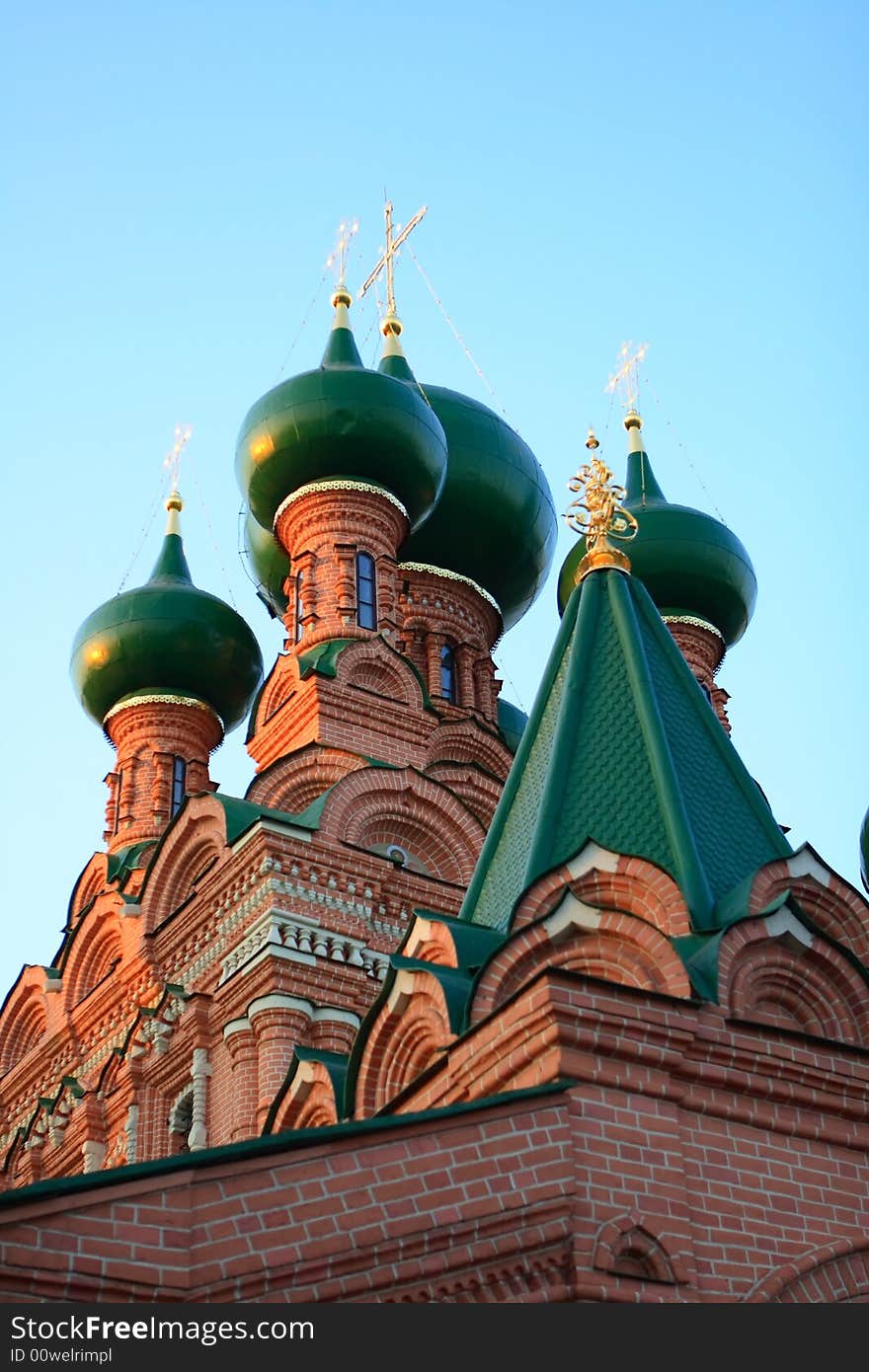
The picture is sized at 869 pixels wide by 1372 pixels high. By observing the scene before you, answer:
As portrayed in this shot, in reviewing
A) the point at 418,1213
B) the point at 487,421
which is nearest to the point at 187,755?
the point at 487,421

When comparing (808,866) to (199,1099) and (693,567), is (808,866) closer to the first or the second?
(199,1099)

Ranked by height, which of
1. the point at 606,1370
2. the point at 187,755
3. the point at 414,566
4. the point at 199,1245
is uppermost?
the point at 414,566

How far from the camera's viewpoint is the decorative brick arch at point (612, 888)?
5848 millimetres

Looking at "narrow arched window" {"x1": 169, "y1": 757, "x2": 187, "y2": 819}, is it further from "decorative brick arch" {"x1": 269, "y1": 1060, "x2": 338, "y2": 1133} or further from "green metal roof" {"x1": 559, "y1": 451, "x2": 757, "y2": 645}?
"decorative brick arch" {"x1": 269, "y1": 1060, "x2": 338, "y2": 1133}

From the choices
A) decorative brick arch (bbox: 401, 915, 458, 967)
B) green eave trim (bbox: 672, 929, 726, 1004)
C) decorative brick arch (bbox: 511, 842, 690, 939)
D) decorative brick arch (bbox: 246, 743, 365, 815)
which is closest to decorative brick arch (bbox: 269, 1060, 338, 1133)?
decorative brick arch (bbox: 401, 915, 458, 967)

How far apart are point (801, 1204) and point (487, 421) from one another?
11.4m

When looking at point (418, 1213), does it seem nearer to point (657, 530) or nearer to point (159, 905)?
point (159, 905)

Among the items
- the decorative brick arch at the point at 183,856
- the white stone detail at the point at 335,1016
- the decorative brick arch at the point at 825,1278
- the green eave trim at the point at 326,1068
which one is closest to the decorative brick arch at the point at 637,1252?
the decorative brick arch at the point at 825,1278

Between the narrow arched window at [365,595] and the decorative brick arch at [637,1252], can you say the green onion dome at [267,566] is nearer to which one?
the narrow arched window at [365,595]

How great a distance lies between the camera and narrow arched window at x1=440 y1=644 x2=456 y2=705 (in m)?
14.8

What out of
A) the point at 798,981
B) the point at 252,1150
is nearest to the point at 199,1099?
the point at 798,981

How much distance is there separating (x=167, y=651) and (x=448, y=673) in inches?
91.1

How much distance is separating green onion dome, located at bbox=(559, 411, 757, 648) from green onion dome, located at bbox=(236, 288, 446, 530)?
87.4 inches

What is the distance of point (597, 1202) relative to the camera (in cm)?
464
